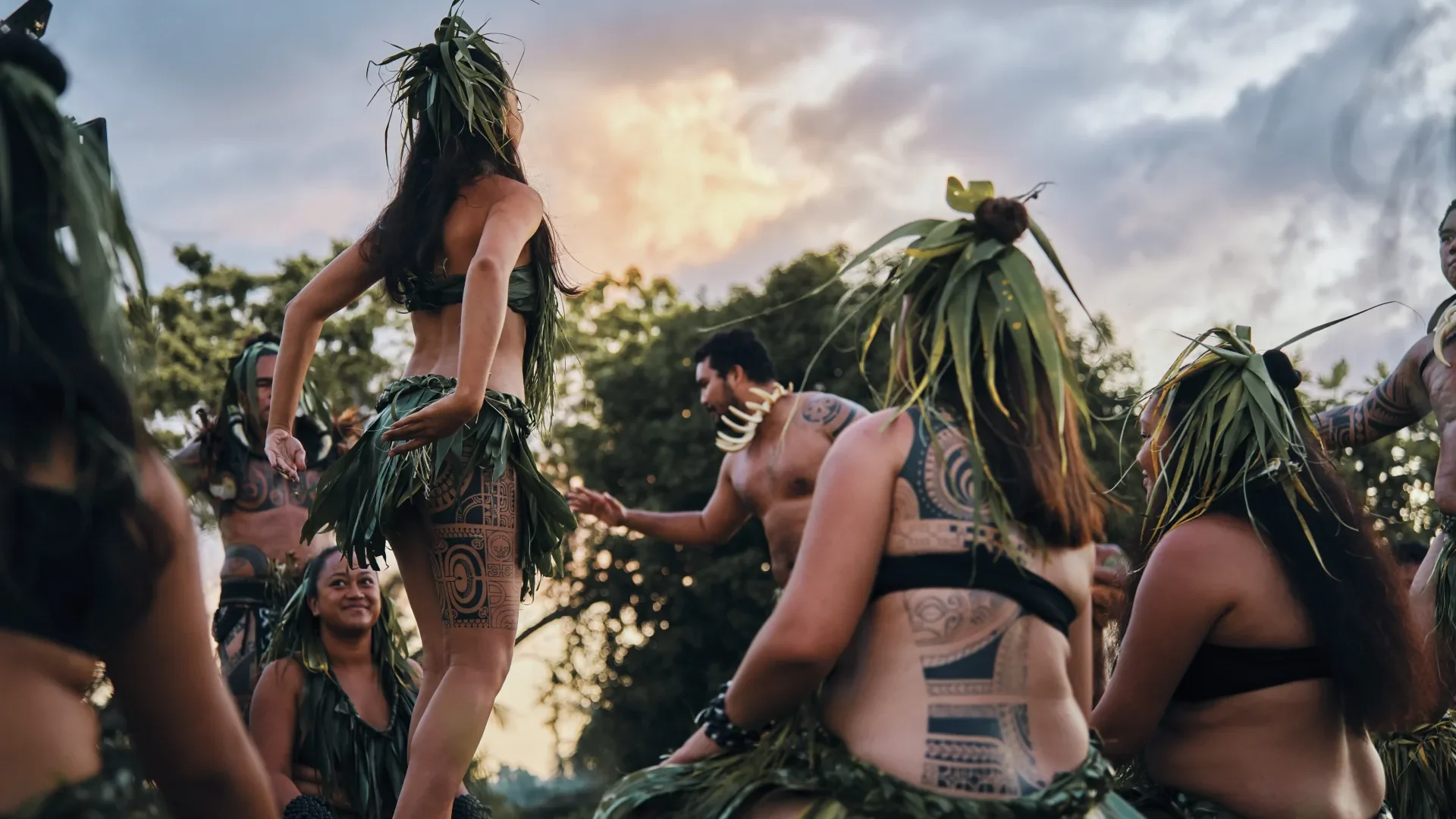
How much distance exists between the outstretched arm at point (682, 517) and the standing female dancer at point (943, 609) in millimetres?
3193

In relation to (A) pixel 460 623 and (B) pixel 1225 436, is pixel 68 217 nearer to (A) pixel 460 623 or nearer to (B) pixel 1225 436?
(A) pixel 460 623

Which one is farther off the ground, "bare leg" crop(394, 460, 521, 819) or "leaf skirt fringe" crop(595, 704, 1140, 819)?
"bare leg" crop(394, 460, 521, 819)

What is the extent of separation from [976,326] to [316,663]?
11.1 feet

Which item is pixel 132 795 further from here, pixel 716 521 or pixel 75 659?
pixel 716 521

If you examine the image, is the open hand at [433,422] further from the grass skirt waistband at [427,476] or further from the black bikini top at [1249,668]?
the black bikini top at [1249,668]

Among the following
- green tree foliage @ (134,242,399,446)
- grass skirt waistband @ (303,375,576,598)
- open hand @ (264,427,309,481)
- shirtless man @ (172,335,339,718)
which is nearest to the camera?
grass skirt waistband @ (303,375,576,598)

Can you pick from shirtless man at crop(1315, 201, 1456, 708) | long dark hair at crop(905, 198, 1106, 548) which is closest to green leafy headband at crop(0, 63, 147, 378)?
long dark hair at crop(905, 198, 1106, 548)

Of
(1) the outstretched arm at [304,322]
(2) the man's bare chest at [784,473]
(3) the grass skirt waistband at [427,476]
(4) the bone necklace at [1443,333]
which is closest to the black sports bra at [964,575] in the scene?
(3) the grass skirt waistband at [427,476]

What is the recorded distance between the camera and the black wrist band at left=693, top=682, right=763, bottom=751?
3.01 m

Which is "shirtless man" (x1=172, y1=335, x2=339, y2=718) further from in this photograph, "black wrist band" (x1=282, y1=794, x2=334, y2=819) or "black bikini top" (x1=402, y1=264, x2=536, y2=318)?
"black bikini top" (x1=402, y1=264, x2=536, y2=318)

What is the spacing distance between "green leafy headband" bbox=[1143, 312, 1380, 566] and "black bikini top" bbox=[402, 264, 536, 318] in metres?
1.86

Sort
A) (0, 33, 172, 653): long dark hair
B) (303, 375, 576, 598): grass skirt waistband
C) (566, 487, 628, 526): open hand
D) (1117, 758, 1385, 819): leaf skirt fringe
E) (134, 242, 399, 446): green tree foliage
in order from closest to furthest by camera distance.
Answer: (0, 33, 172, 653): long dark hair
(1117, 758, 1385, 819): leaf skirt fringe
(303, 375, 576, 598): grass skirt waistband
(566, 487, 628, 526): open hand
(134, 242, 399, 446): green tree foliage

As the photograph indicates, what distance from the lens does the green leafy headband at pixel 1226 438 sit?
3.78 meters

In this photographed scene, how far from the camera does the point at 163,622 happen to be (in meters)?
1.84
